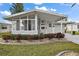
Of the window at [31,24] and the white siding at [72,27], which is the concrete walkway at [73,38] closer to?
the white siding at [72,27]

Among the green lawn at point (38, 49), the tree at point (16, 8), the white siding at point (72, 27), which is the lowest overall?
the green lawn at point (38, 49)

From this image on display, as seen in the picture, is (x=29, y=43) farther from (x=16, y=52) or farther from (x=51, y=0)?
(x=51, y=0)

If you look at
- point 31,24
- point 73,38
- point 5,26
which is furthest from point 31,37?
point 73,38

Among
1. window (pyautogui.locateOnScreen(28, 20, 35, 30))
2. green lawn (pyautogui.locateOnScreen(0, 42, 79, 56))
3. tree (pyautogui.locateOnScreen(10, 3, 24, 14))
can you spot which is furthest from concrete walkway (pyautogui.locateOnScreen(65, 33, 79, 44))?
tree (pyautogui.locateOnScreen(10, 3, 24, 14))

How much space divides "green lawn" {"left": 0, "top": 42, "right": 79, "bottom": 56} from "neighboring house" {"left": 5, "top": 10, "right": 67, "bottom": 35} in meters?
0.28

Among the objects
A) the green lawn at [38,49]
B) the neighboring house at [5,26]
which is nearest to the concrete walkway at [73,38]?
the green lawn at [38,49]

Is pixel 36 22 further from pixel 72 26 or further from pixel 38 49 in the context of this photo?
pixel 72 26

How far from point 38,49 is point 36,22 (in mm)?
545

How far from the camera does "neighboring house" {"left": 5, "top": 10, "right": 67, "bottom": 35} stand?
28.5 feet

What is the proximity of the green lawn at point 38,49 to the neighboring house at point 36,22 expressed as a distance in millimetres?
282

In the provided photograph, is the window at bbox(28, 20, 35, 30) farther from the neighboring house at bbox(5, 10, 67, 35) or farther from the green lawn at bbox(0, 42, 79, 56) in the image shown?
the green lawn at bbox(0, 42, 79, 56)

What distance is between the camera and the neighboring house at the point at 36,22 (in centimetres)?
868

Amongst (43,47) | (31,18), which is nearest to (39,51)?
(43,47)

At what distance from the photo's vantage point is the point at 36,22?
875 centimetres
